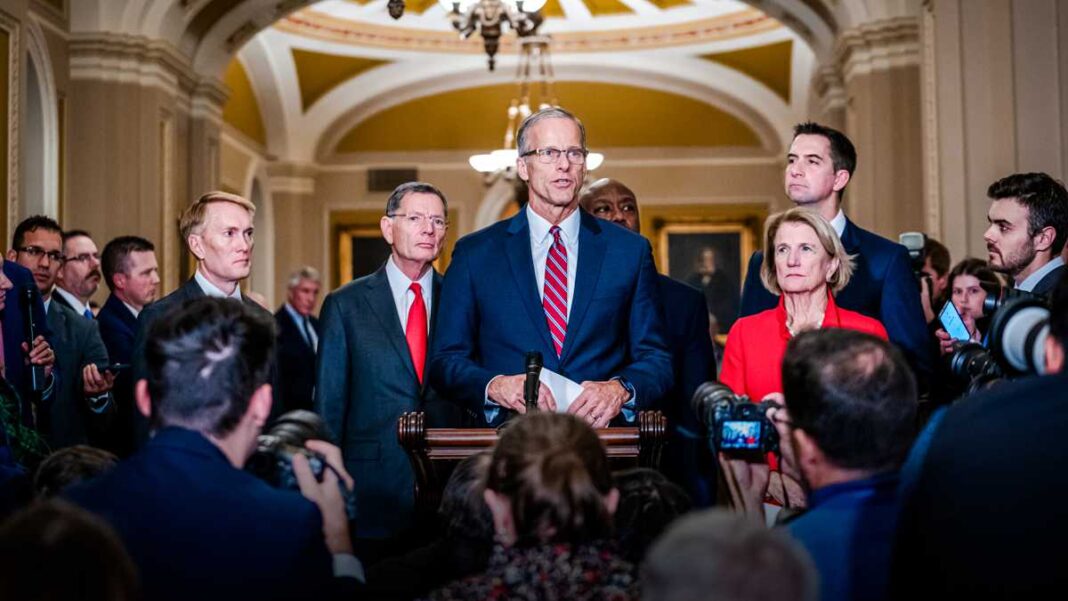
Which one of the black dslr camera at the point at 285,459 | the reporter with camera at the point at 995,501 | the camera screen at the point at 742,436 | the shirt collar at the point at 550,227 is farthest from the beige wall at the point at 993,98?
the black dslr camera at the point at 285,459

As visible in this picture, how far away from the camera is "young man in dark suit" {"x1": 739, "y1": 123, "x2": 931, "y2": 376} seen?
361 cm

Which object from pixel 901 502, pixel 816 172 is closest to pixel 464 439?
pixel 901 502

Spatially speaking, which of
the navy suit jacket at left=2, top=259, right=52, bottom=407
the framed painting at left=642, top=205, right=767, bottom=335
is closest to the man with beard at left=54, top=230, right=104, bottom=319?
the navy suit jacket at left=2, top=259, right=52, bottom=407

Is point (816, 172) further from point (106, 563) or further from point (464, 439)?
point (106, 563)

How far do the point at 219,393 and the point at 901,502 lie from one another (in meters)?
1.12

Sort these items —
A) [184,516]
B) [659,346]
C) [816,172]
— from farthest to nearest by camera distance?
1. [816,172]
2. [659,346]
3. [184,516]

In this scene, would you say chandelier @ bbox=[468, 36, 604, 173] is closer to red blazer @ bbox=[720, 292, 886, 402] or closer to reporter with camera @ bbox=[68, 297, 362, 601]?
red blazer @ bbox=[720, 292, 886, 402]

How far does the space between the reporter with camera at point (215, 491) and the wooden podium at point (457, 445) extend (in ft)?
2.55

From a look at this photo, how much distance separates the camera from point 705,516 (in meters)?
1.48

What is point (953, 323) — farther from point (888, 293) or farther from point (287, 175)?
point (287, 175)

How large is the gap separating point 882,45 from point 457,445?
798cm

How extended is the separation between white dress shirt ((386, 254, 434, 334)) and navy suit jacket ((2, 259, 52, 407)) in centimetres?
137

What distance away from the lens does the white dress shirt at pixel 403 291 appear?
427 centimetres

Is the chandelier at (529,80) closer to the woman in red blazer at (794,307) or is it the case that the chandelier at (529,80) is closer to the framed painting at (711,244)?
the framed painting at (711,244)
